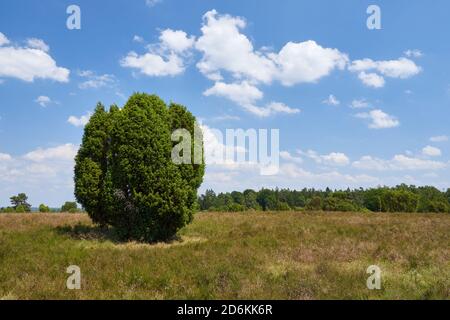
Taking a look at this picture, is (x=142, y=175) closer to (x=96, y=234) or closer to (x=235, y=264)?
(x=96, y=234)

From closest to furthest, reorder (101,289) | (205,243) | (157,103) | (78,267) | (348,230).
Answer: (101,289) → (78,267) → (205,243) → (157,103) → (348,230)

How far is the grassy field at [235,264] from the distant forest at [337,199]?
169ft

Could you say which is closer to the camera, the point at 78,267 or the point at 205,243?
the point at 78,267

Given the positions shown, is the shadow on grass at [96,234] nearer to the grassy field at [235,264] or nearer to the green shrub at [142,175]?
the grassy field at [235,264]

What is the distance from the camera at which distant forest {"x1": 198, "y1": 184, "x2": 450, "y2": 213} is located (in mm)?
68438

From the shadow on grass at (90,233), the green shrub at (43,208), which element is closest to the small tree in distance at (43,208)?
the green shrub at (43,208)

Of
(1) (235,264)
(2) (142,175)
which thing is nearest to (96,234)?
(2) (142,175)

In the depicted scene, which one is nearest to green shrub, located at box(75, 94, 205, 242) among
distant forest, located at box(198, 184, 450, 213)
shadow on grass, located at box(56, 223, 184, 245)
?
shadow on grass, located at box(56, 223, 184, 245)

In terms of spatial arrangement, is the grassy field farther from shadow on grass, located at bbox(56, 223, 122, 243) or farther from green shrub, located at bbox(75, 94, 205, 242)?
green shrub, located at bbox(75, 94, 205, 242)
